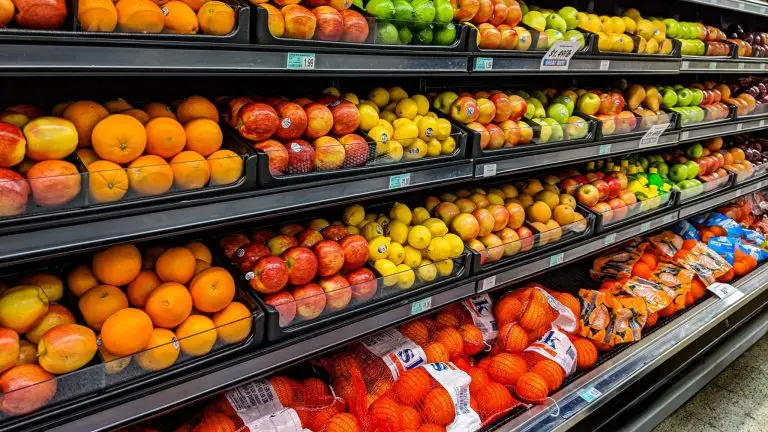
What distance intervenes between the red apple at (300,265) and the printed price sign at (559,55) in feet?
4.08

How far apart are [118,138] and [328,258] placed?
2.30 feet

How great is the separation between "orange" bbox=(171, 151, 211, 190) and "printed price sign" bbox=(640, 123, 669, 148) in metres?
2.34

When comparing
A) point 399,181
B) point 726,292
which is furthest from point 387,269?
point 726,292

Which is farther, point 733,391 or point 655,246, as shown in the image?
point 655,246

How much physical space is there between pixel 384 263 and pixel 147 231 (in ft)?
2.70

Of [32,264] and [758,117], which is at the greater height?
[758,117]

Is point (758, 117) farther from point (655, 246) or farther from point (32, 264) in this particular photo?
point (32, 264)

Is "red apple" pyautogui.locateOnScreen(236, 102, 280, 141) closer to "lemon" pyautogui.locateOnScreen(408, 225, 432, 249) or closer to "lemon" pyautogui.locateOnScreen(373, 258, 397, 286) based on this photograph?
"lemon" pyautogui.locateOnScreen(373, 258, 397, 286)

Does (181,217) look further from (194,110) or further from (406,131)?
(406,131)

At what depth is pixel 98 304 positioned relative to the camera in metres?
1.35

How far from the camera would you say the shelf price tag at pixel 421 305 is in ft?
6.20

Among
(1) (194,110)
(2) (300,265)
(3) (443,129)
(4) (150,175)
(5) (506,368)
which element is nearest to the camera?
(4) (150,175)

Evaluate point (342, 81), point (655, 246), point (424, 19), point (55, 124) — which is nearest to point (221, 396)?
point (55, 124)

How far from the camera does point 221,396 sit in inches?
67.8
